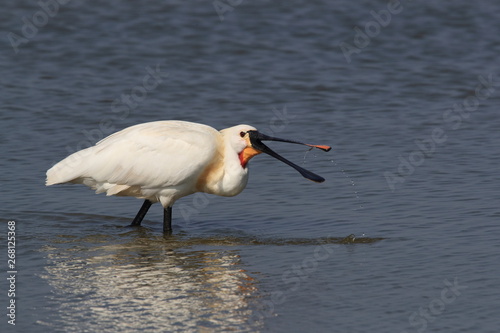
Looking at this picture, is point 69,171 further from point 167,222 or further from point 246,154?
point 246,154

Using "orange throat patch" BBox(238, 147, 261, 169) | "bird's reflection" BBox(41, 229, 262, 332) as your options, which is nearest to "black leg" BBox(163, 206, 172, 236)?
"bird's reflection" BBox(41, 229, 262, 332)

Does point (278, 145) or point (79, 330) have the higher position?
point (79, 330)

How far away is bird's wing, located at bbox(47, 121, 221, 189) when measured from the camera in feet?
32.7

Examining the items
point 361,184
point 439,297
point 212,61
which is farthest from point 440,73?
point 439,297

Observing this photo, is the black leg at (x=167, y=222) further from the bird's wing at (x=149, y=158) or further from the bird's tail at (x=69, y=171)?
the bird's tail at (x=69, y=171)

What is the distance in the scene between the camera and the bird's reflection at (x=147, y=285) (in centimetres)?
727

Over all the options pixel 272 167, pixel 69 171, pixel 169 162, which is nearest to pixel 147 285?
pixel 169 162

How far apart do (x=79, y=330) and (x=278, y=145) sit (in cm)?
623

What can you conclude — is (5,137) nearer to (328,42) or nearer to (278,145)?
(278,145)

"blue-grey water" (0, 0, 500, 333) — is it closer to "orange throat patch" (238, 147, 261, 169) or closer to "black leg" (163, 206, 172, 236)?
"black leg" (163, 206, 172, 236)

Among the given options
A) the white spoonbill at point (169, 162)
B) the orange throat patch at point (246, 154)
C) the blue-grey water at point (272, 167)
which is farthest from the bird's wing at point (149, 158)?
the blue-grey water at point (272, 167)

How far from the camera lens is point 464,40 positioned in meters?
19.2

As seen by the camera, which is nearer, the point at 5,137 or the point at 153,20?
the point at 5,137

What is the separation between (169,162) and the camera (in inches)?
393
